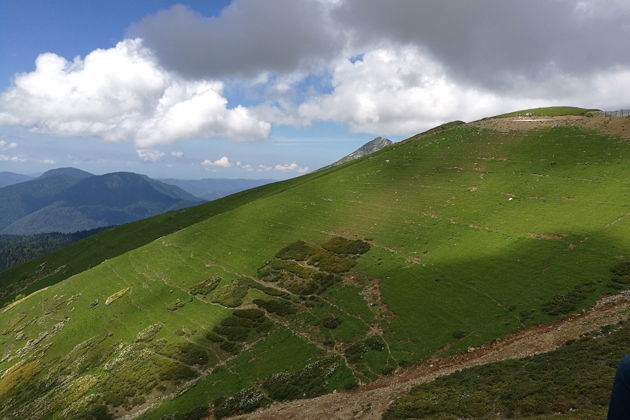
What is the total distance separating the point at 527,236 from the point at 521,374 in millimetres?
33075

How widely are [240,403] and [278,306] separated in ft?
57.1

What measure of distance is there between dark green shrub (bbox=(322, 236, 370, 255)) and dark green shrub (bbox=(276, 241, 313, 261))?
3706 millimetres

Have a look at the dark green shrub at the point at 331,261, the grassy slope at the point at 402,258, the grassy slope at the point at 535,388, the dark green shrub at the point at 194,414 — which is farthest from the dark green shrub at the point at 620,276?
the dark green shrub at the point at 194,414

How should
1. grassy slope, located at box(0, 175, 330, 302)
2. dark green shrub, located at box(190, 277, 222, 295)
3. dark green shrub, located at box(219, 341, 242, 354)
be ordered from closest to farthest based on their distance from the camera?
dark green shrub, located at box(219, 341, 242, 354) < dark green shrub, located at box(190, 277, 222, 295) < grassy slope, located at box(0, 175, 330, 302)

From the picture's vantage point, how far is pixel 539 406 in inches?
905

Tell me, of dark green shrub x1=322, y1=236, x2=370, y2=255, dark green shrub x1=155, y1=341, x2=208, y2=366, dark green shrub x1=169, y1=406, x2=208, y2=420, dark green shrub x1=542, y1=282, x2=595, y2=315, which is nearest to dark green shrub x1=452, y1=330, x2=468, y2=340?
dark green shrub x1=542, y1=282, x2=595, y2=315

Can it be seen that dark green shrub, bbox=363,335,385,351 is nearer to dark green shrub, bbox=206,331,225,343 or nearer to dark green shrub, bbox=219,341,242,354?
dark green shrub, bbox=219,341,242,354

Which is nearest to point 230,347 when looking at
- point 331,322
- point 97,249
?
point 331,322

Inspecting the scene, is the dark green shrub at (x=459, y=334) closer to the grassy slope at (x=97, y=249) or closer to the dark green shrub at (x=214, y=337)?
the dark green shrub at (x=214, y=337)

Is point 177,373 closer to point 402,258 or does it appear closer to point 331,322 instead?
point 331,322

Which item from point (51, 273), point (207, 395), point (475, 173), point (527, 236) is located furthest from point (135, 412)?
point (51, 273)

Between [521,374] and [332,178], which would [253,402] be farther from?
[332,178]

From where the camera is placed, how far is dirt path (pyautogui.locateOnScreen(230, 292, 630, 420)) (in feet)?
109

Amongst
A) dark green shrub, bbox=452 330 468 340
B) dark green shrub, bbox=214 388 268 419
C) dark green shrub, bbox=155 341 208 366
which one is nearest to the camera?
dark green shrub, bbox=214 388 268 419
